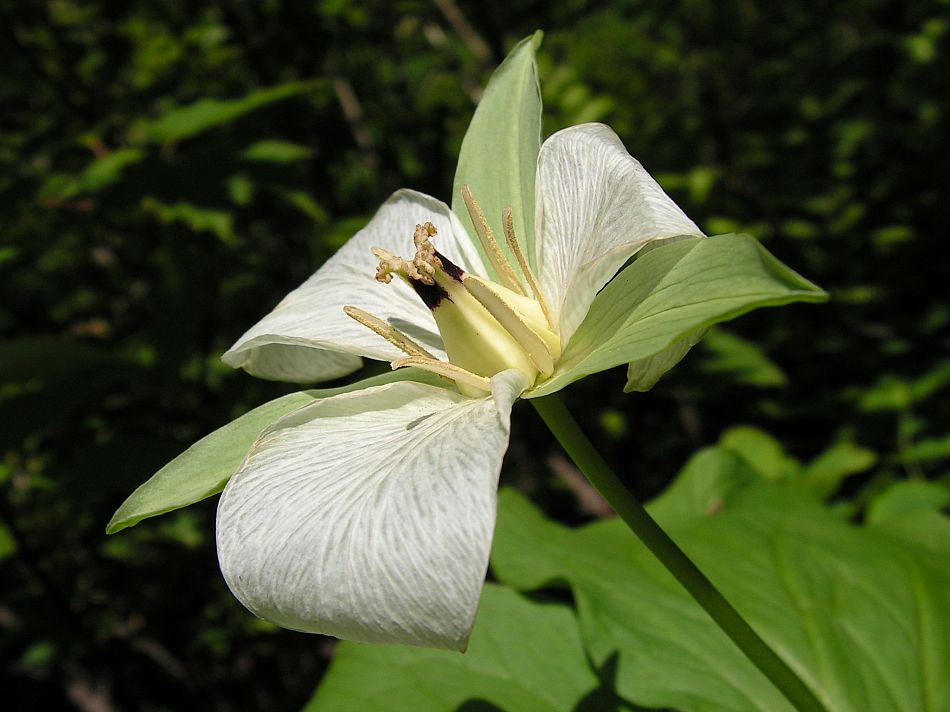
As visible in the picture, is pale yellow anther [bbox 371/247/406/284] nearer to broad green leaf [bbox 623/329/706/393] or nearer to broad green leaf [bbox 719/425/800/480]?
broad green leaf [bbox 623/329/706/393]

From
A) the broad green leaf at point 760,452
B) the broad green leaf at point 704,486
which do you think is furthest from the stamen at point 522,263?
the broad green leaf at point 760,452

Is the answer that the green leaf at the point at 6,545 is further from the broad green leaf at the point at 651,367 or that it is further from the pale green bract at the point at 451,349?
the broad green leaf at the point at 651,367

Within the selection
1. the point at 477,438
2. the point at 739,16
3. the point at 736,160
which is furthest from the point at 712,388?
the point at 477,438

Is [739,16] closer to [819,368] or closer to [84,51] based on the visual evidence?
[819,368]

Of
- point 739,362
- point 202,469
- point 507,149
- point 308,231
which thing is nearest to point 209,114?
point 308,231

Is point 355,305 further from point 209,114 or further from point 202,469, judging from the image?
point 209,114
